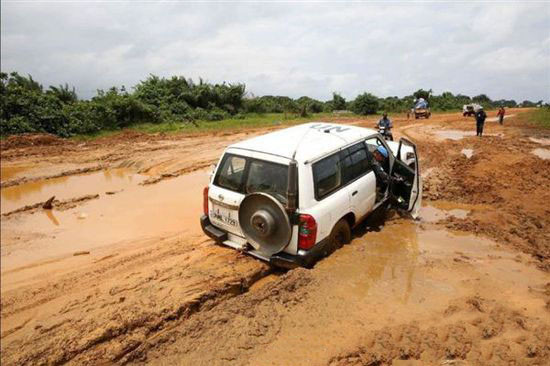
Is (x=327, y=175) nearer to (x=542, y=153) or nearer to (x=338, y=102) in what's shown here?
(x=542, y=153)

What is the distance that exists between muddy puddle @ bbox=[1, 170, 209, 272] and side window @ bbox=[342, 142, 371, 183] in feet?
10.2

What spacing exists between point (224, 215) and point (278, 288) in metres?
1.43

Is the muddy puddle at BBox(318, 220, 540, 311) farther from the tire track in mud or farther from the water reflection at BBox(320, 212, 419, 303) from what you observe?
the tire track in mud

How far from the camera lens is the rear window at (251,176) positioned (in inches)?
195

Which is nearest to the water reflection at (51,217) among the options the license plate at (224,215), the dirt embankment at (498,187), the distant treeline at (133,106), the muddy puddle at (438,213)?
the license plate at (224,215)

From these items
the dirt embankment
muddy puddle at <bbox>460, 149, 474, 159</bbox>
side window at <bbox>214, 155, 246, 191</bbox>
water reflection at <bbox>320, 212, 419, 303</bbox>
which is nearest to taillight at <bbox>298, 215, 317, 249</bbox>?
water reflection at <bbox>320, 212, 419, 303</bbox>

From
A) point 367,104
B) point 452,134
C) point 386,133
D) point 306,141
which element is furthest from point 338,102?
point 306,141

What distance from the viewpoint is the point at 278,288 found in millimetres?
4617

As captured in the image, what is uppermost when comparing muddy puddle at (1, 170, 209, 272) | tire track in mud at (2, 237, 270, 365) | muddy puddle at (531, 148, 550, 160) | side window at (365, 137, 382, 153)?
side window at (365, 137, 382, 153)

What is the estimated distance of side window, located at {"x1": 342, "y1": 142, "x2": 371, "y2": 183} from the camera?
5656 millimetres

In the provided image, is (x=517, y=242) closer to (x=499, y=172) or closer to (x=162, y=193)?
(x=499, y=172)

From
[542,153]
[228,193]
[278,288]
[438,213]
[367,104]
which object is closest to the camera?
[278,288]

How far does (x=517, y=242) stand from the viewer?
622cm

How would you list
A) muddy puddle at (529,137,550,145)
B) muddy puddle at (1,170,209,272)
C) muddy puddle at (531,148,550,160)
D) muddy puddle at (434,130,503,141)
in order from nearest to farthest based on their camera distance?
muddy puddle at (1,170,209,272)
muddy puddle at (531,148,550,160)
muddy puddle at (529,137,550,145)
muddy puddle at (434,130,503,141)
